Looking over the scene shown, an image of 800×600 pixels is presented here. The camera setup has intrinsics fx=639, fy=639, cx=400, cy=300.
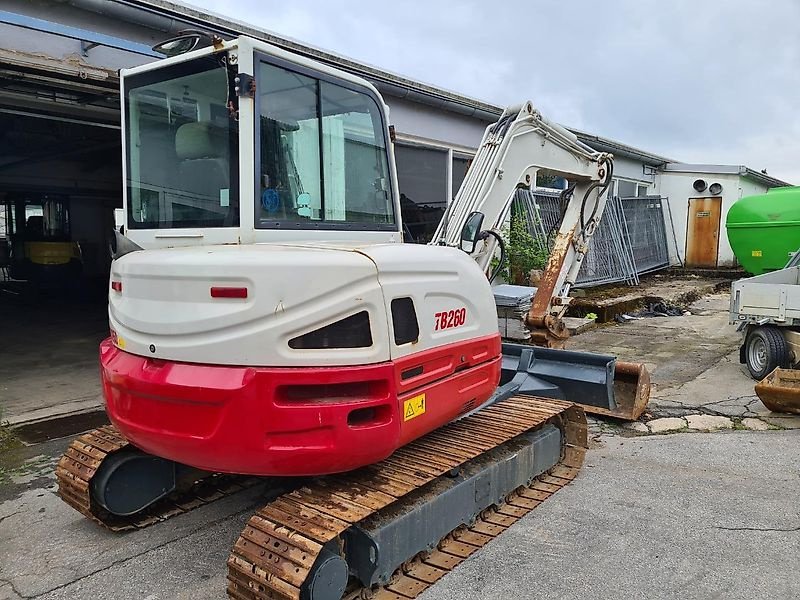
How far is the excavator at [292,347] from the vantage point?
269 centimetres

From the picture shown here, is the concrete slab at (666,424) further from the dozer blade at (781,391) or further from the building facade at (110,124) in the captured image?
the building facade at (110,124)

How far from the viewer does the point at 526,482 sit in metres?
4.28

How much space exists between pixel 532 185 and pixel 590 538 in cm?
319

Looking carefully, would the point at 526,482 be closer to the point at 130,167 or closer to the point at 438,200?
the point at 130,167

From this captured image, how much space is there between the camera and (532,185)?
577 centimetres

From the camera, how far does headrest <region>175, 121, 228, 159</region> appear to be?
3.09 m

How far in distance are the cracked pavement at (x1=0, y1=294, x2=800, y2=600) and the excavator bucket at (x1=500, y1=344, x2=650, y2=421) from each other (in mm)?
338

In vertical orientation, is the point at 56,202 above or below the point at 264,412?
above

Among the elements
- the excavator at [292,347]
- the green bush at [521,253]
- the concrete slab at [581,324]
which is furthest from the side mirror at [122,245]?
the green bush at [521,253]

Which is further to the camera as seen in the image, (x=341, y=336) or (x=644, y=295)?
(x=644, y=295)

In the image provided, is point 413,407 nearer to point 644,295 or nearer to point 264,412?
point 264,412

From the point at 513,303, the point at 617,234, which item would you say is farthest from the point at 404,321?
the point at 617,234

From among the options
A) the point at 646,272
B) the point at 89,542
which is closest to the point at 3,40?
the point at 89,542

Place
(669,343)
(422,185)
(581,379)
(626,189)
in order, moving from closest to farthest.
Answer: (581,379), (669,343), (422,185), (626,189)
